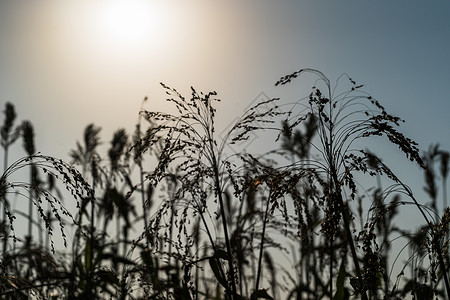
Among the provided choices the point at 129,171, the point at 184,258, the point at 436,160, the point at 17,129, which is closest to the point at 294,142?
the point at 436,160

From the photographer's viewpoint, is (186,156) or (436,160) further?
(436,160)

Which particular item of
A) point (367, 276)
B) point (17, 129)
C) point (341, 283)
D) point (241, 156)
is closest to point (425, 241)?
point (367, 276)

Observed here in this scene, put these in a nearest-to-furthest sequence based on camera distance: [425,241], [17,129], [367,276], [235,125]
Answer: [367,276] < [425,241] < [235,125] < [17,129]

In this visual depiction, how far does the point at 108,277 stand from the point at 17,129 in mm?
5088

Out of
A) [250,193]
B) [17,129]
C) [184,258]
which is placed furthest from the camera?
[17,129]

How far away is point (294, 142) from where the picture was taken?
893 centimetres

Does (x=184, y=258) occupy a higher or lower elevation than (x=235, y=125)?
lower

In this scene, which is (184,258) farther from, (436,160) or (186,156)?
(436,160)

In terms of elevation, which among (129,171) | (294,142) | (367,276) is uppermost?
(294,142)

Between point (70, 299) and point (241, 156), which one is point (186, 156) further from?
point (70, 299)

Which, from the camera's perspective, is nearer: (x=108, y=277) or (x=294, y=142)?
(x=108, y=277)

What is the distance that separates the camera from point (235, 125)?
3.93 meters

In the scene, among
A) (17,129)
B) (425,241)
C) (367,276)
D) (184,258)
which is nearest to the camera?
(367,276)

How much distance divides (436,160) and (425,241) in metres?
4.83
